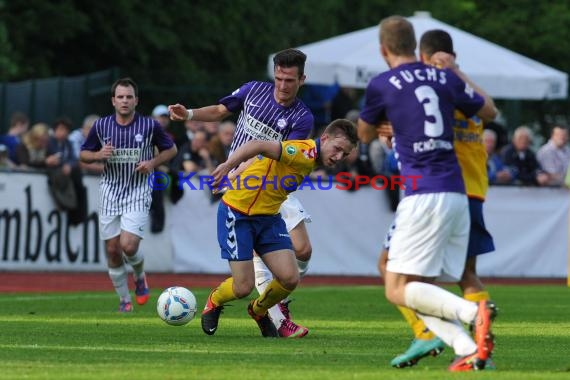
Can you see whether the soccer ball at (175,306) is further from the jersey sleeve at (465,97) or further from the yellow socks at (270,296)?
the jersey sleeve at (465,97)

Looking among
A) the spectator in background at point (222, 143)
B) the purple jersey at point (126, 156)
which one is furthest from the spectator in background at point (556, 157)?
the purple jersey at point (126, 156)

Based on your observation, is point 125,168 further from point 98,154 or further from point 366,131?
A: point 366,131

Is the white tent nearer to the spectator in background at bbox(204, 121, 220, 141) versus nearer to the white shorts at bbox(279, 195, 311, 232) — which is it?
the spectator in background at bbox(204, 121, 220, 141)

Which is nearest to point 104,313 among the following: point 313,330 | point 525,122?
point 313,330

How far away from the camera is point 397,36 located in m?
8.84

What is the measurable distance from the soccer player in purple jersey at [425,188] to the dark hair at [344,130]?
1993mm

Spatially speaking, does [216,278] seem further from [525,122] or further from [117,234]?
[525,122]

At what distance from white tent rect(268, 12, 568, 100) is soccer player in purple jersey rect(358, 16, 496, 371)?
47.8 ft

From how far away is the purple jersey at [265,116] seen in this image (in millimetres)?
11740

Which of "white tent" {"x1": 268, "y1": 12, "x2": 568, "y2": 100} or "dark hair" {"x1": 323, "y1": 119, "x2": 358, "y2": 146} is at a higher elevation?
"dark hair" {"x1": 323, "y1": 119, "x2": 358, "y2": 146}

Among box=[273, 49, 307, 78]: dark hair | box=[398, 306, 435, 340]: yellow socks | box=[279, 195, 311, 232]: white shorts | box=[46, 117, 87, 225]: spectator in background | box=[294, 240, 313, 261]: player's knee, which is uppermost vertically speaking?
box=[273, 49, 307, 78]: dark hair

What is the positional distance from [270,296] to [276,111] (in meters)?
1.50

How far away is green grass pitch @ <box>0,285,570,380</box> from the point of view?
8.75 m

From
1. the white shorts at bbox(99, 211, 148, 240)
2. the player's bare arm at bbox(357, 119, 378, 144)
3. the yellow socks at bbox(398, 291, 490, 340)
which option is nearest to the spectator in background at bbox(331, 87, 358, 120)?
the white shorts at bbox(99, 211, 148, 240)
